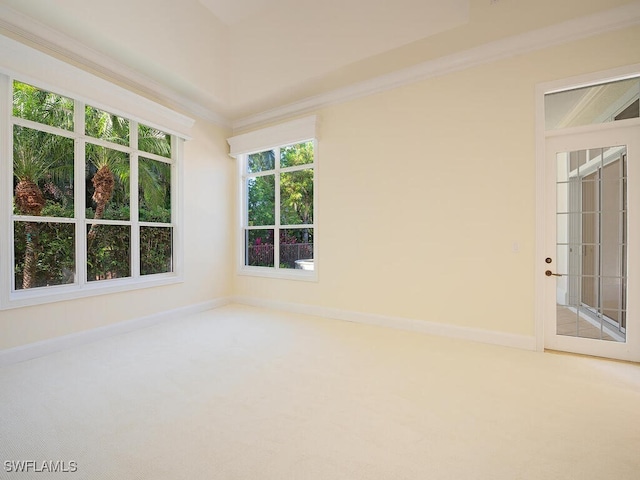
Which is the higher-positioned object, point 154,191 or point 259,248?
point 154,191

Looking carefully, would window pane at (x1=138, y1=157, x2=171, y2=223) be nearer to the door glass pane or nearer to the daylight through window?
the daylight through window

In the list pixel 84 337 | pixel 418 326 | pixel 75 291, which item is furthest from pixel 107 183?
pixel 418 326

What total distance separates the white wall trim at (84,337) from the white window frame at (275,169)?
123cm

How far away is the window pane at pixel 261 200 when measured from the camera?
494cm

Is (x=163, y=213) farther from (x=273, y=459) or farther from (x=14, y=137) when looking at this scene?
(x=273, y=459)

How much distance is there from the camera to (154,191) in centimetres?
413

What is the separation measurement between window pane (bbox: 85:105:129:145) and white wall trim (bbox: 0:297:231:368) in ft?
7.54

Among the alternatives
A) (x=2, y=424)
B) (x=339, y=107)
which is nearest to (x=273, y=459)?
(x=2, y=424)

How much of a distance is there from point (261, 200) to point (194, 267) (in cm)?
156

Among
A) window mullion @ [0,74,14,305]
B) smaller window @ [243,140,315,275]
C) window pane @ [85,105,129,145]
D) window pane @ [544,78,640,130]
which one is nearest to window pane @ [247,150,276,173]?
smaller window @ [243,140,315,275]

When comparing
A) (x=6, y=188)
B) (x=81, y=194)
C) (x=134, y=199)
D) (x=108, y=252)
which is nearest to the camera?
(x=6, y=188)

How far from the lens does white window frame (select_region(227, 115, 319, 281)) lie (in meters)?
4.36

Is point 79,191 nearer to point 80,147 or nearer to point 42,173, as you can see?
point 42,173

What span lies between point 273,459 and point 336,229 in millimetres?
3042
